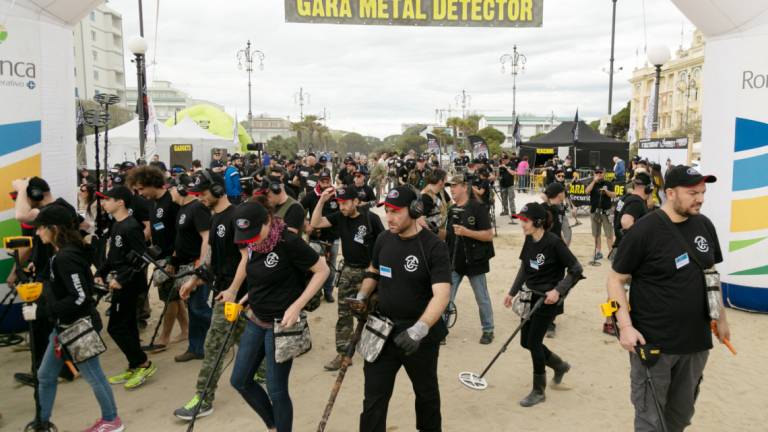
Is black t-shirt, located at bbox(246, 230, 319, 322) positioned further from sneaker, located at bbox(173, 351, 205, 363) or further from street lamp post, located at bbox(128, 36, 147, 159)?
street lamp post, located at bbox(128, 36, 147, 159)

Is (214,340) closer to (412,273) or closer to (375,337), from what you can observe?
(375,337)

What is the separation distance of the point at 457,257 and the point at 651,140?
1324 cm

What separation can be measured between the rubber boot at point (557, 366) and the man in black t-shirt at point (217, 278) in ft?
9.66

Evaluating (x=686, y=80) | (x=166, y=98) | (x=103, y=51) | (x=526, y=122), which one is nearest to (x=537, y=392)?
(x=686, y=80)

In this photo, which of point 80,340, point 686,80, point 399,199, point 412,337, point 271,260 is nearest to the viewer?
point 412,337

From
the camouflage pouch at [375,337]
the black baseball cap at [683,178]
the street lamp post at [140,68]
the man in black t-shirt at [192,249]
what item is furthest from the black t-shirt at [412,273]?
the street lamp post at [140,68]

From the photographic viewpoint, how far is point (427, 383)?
3.48 meters

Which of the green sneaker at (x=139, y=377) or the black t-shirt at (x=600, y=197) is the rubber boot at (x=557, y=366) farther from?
the black t-shirt at (x=600, y=197)

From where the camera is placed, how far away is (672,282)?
10.5 feet

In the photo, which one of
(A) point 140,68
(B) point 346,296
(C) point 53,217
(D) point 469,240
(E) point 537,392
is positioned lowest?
(E) point 537,392

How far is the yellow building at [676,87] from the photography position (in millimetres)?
70250

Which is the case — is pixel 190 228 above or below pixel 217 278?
above

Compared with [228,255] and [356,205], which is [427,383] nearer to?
[228,255]

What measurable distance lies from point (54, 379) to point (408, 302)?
118 inches
